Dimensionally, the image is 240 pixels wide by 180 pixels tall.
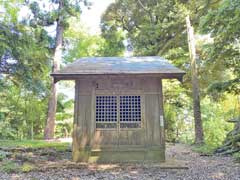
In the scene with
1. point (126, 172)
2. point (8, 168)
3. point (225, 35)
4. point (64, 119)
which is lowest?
point (126, 172)

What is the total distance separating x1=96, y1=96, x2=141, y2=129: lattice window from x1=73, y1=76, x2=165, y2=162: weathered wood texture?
127 mm

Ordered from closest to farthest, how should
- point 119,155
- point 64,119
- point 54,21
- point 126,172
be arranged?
1. point 126,172
2. point 119,155
3. point 54,21
4. point 64,119

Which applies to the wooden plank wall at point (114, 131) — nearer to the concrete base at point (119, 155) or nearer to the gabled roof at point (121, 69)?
the concrete base at point (119, 155)

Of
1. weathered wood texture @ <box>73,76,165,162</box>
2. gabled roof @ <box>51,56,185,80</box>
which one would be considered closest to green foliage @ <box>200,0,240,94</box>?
gabled roof @ <box>51,56,185,80</box>

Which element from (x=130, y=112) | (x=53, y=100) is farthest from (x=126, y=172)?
(x=53, y=100)

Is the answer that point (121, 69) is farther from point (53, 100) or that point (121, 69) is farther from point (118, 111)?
point (53, 100)

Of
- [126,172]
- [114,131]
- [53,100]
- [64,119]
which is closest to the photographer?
[126,172]

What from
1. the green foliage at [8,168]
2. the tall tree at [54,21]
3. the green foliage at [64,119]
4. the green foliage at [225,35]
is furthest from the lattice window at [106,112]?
the green foliage at [64,119]

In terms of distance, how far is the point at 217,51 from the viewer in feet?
28.5

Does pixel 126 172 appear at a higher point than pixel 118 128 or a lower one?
lower

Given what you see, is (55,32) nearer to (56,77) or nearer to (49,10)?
(49,10)

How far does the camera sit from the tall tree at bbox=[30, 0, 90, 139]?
1321 centimetres

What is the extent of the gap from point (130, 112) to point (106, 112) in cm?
72

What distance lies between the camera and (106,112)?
23.3 ft
